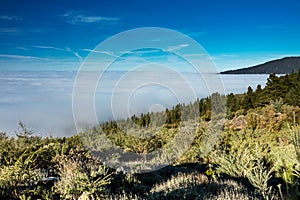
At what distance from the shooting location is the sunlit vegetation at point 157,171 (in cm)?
612

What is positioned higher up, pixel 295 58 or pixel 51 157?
pixel 295 58

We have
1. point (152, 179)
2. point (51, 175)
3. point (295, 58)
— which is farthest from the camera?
point (295, 58)

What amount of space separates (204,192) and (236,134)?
840 cm

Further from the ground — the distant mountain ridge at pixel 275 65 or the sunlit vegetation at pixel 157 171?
the distant mountain ridge at pixel 275 65

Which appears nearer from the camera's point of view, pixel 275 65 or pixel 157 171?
pixel 157 171

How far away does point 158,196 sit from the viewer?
6.18m

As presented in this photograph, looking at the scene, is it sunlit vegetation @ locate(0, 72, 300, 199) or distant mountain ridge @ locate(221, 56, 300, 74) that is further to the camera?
distant mountain ridge @ locate(221, 56, 300, 74)

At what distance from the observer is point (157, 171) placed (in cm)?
965

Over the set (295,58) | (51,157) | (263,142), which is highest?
(295,58)

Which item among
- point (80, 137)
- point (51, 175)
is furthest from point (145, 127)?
point (51, 175)

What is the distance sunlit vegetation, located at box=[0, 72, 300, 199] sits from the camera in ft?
20.1

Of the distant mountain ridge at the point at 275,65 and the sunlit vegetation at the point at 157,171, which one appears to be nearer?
the sunlit vegetation at the point at 157,171

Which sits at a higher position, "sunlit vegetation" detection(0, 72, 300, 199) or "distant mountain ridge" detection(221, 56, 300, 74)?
"distant mountain ridge" detection(221, 56, 300, 74)

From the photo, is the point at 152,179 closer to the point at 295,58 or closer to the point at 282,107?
the point at 282,107
